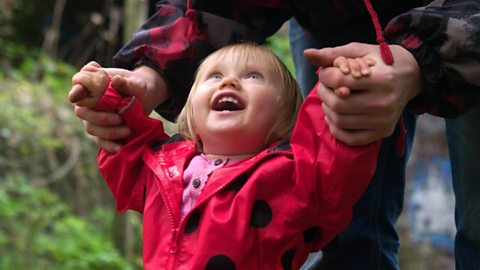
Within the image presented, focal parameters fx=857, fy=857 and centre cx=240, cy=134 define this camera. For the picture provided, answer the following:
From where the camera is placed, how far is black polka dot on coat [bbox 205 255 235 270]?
156 cm

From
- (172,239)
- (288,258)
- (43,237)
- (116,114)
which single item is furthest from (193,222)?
(43,237)

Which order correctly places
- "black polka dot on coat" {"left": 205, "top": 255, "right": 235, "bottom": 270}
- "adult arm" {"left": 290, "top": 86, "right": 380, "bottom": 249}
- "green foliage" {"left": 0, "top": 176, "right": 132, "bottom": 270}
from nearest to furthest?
"adult arm" {"left": 290, "top": 86, "right": 380, "bottom": 249}
"black polka dot on coat" {"left": 205, "top": 255, "right": 235, "bottom": 270}
"green foliage" {"left": 0, "top": 176, "right": 132, "bottom": 270}

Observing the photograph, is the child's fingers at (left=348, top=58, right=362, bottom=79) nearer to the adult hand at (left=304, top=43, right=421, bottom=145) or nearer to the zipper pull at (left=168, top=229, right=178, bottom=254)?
the adult hand at (left=304, top=43, right=421, bottom=145)

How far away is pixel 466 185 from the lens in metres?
1.95

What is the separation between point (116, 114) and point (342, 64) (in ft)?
1.92

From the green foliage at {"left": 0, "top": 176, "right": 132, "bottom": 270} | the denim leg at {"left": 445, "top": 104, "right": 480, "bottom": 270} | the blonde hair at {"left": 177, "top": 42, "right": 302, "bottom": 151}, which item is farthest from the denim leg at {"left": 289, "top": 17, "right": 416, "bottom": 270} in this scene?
the green foliage at {"left": 0, "top": 176, "right": 132, "bottom": 270}

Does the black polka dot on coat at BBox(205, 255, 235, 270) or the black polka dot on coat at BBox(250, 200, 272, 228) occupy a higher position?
the black polka dot on coat at BBox(250, 200, 272, 228)

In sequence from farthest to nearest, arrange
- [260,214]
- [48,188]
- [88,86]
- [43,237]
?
[48,188], [43,237], [88,86], [260,214]

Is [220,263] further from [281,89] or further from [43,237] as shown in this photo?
[43,237]

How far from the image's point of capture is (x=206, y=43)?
196 centimetres

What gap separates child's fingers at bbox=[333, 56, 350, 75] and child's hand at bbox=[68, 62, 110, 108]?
1.80 feet

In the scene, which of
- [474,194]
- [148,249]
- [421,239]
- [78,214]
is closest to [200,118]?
[148,249]

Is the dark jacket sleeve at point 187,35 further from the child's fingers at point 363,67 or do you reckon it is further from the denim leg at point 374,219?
the child's fingers at point 363,67

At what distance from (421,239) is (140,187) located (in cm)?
445
